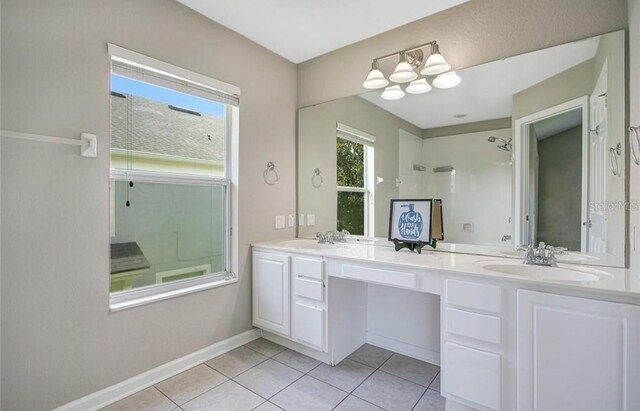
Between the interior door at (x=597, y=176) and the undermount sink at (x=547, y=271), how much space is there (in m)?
0.20

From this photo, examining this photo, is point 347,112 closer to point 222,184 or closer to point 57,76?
point 222,184

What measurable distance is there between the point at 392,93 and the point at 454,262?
1.41 meters

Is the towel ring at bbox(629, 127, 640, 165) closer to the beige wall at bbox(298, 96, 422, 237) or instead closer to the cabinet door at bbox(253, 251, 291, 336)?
the beige wall at bbox(298, 96, 422, 237)

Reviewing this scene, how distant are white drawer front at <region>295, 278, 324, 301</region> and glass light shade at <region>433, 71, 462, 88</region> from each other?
1.67 m

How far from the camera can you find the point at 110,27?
5.78 ft

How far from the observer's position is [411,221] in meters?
2.19

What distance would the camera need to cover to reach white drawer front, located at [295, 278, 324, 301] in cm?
212

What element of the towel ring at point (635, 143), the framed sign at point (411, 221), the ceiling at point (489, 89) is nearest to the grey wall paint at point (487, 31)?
the ceiling at point (489, 89)

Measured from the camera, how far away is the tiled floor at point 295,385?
1.74 metres

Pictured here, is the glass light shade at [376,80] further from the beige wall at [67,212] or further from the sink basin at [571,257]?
the sink basin at [571,257]

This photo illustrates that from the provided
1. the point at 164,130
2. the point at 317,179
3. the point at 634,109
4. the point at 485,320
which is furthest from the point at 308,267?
the point at 634,109

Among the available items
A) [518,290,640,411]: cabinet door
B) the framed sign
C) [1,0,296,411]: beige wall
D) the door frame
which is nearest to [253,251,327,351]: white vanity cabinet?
[1,0,296,411]: beige wall

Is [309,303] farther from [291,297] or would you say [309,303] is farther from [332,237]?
[332,237]

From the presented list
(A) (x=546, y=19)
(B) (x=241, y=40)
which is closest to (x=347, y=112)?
(B) (x=241, y=40)
